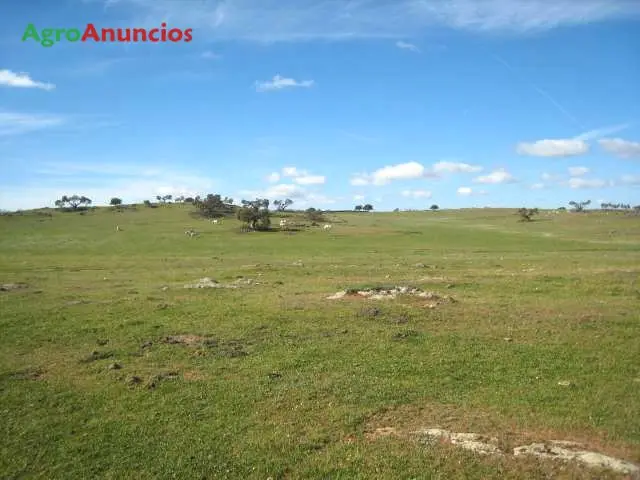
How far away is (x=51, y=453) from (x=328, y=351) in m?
10.5

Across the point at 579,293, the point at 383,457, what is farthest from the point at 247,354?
the point at 579,293

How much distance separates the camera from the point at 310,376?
17750 mm

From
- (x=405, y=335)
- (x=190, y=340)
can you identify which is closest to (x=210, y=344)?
(x=190, y=340)

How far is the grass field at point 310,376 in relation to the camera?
12266 mm

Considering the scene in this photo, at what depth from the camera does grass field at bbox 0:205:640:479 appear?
12.3m

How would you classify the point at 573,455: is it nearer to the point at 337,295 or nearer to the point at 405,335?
the point at 405,335

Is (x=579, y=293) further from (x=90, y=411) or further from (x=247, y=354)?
(x=90, y=411)

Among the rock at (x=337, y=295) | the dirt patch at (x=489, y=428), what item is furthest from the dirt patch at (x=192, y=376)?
the rock at (x=337, y=295)

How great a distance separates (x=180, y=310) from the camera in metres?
29.1

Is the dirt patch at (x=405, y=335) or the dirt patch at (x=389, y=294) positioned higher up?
the dirt patch at (x=389, y=294)

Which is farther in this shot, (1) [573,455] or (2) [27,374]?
(2) [27,374]

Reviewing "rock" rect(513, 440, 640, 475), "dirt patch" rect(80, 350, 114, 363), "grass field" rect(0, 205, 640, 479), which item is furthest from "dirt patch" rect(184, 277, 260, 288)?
"rock" rect(513, 440, 640, 475)

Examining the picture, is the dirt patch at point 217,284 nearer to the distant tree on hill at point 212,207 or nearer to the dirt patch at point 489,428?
the dirt patch at point 489,428

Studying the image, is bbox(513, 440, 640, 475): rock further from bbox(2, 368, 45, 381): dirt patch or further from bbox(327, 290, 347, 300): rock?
bbox(327, 290, 347, 300): rock
